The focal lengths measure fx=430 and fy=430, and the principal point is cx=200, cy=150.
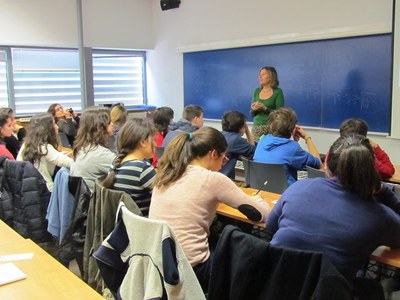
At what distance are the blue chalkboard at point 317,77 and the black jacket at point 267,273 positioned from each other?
3.82 m

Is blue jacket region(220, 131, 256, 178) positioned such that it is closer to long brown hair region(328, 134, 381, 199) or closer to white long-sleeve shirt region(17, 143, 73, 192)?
white long-sleeve shirt region(17, 143, 73, 192)

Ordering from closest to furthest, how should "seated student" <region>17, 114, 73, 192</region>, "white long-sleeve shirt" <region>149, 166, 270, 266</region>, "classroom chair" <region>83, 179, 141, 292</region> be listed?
"white long-sleeve shirt" <region>149, 166, 270, 266</region> < "classroom chair" <region>83, 179, 141, 292</region> < "seated student" <region>17, 114, 73, 192</region>

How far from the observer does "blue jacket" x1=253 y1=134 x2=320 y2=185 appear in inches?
123

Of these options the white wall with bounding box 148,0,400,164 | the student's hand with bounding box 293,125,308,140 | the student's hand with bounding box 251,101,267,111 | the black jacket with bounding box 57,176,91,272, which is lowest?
the black jacket with bounding box 57,176,91,272

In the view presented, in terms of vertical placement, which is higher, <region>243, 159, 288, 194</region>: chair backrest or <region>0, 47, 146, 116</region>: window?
<region>0, 47, 146, 116</region>: window

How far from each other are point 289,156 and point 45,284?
2.07 meters

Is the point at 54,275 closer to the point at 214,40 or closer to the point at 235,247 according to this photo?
the point at 235,247

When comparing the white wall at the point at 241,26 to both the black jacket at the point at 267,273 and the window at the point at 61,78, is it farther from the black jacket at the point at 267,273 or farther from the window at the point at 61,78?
the black jacket at the point at 267,273

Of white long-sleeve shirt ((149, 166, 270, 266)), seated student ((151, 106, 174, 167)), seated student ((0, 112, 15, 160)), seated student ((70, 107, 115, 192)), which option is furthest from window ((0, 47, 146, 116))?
white long-sleeve shirt ((149, 166, 270, 266))

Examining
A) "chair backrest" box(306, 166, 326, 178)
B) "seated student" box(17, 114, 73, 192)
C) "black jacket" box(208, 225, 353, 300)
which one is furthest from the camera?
"seated student" box(17, 114, 73, 192)

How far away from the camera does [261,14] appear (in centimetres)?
589

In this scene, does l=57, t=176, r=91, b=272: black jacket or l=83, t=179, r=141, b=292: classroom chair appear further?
l=57, t=176, r=91, b=272: black jacket

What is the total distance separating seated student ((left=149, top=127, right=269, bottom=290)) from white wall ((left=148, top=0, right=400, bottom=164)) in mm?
3371

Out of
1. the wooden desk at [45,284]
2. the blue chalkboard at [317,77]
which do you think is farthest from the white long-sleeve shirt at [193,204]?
the blue chalkboard at [317,77]
